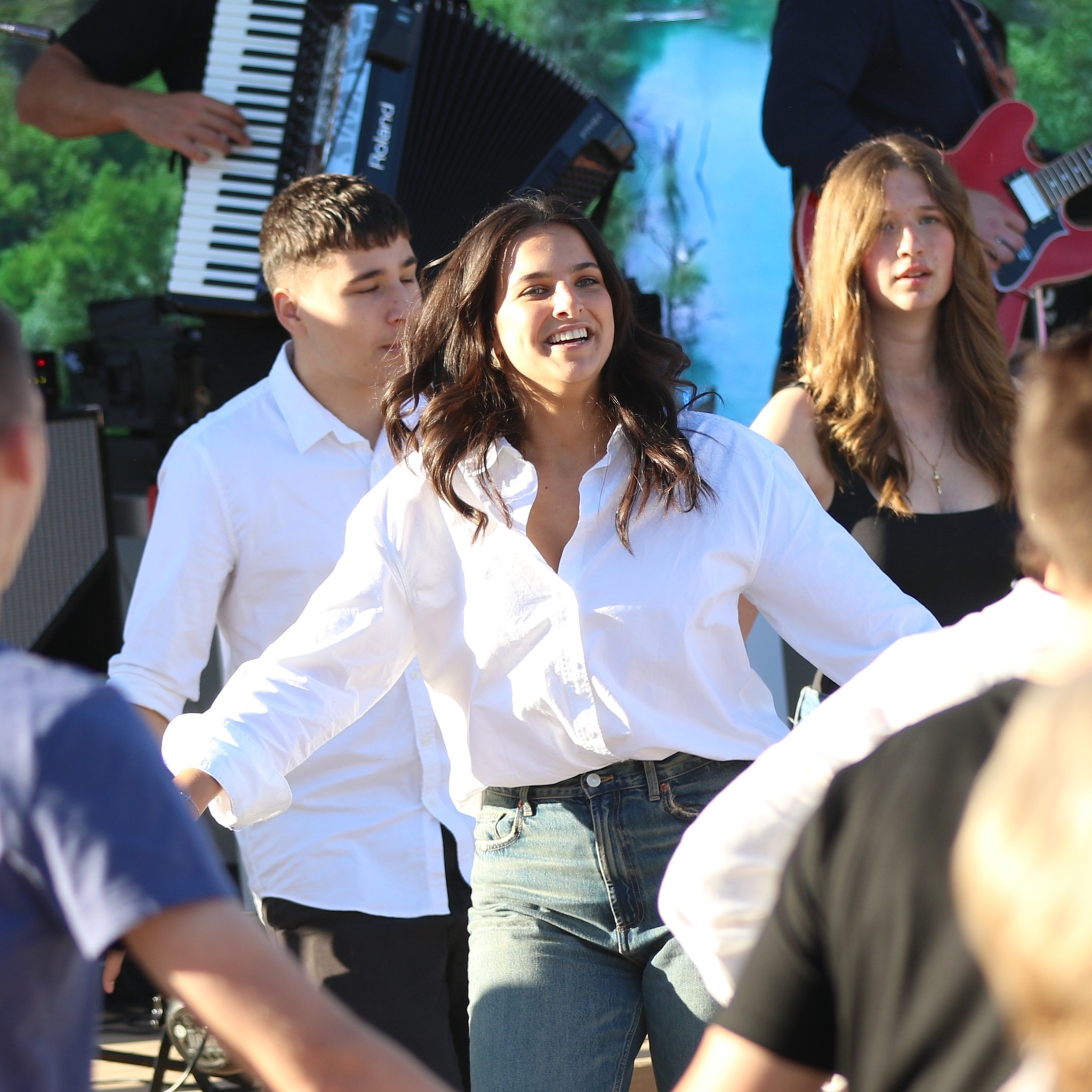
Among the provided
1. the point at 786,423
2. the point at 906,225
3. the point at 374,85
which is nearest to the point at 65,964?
the point at 786,423

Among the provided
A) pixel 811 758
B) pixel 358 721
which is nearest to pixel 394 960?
pixel 358 721

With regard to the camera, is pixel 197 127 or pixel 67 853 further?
pixel 197 127

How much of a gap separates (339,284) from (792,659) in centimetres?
157

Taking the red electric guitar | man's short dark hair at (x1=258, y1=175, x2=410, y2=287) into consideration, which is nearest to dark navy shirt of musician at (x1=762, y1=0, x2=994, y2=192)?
the red electric guitar

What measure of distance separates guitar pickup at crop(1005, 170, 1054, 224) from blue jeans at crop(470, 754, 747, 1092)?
2.61 metres

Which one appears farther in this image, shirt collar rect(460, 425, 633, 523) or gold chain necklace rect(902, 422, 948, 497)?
gold chain necklace rect(902, 422, 948, 497)

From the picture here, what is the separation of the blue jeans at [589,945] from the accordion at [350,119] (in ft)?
6.20

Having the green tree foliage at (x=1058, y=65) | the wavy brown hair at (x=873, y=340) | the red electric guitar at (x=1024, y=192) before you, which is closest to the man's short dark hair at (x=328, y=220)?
the wavy brown hair at (x=873, y=340)

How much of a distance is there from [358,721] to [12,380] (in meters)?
1.82

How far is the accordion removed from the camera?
362cm

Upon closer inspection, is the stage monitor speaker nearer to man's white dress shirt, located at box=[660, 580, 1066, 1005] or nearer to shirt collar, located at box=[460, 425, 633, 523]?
shirt collar, located at box=[460, 425, 633, 523]

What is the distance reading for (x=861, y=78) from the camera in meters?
4.02

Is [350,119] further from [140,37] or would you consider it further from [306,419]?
[306,419]

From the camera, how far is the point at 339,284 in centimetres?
310
